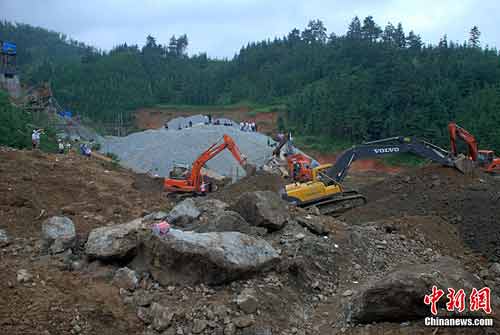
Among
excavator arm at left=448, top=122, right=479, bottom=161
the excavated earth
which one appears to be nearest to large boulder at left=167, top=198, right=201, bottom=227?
the excavated earth

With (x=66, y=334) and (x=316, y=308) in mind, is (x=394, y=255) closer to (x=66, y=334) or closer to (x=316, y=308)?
(x=316, y=308)

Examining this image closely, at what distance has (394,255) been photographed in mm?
8086

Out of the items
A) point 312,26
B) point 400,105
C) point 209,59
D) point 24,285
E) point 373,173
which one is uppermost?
point 312,26

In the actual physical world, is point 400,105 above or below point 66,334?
above

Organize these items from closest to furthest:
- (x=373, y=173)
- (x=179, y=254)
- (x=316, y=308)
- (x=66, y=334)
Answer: (x=66, y=334) < (x=179, y=254) < (x=316, y=308) < (x=373, y=173)

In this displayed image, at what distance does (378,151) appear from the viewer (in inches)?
524

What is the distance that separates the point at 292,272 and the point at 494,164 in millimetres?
14169

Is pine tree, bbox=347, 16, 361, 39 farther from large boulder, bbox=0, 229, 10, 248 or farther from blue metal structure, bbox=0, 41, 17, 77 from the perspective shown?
large boulder, bbox=0, 229, 10, 248

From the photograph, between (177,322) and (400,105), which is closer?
(177,322)

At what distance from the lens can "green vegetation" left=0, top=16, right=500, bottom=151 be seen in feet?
105

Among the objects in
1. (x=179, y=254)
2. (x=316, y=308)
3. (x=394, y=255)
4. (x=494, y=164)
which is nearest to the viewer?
(x=179, y=254)

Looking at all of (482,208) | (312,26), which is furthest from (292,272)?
(312,26)

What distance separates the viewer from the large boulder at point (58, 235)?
6.31 metres

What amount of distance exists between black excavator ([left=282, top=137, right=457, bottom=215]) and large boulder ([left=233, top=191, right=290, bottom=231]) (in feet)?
14.6
